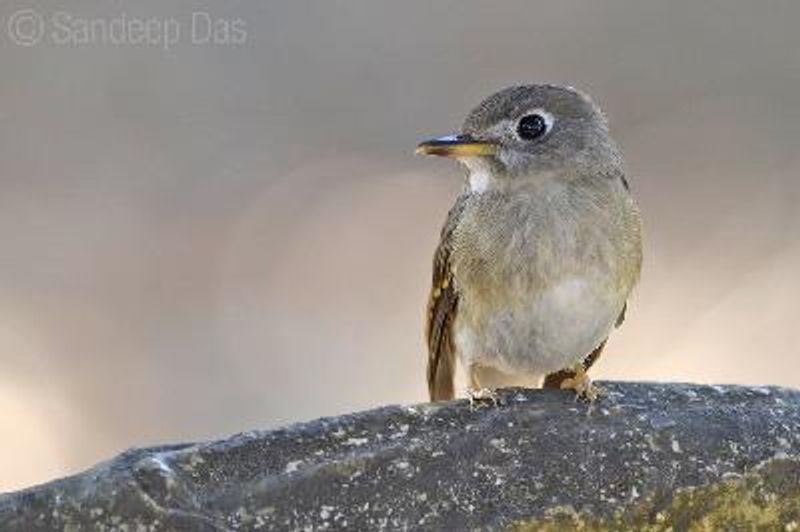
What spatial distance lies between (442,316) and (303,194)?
10.7 feet

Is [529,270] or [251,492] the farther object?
[529,270]

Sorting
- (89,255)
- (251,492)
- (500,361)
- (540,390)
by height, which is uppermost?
(89,255)

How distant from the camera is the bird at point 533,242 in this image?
225 inches

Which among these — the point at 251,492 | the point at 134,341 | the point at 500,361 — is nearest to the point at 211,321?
the point at 134,341

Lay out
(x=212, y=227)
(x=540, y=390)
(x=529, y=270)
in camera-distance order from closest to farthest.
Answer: (x=540, y=390), (x=529, y=270), (x=212, y=227)

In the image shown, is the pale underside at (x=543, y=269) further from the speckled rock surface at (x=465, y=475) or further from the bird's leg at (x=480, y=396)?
the speckled rock surface at (x=465, y=475)

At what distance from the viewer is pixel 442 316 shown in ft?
19.9

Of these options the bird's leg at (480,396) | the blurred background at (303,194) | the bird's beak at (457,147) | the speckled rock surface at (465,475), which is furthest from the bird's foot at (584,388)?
the blurred background at (303,194)

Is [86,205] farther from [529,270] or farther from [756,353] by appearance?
[529,270]

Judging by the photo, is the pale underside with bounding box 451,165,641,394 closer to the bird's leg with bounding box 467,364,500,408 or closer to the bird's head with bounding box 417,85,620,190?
the bird's head with bounding box 417,85,620,190

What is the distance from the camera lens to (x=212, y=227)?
9016 mm

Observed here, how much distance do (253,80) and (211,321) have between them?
1.60m

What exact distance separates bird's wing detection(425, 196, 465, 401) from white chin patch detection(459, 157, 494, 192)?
71 millimetres

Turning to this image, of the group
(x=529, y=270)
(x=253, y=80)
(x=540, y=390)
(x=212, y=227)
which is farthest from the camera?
(x=253, y=80)
